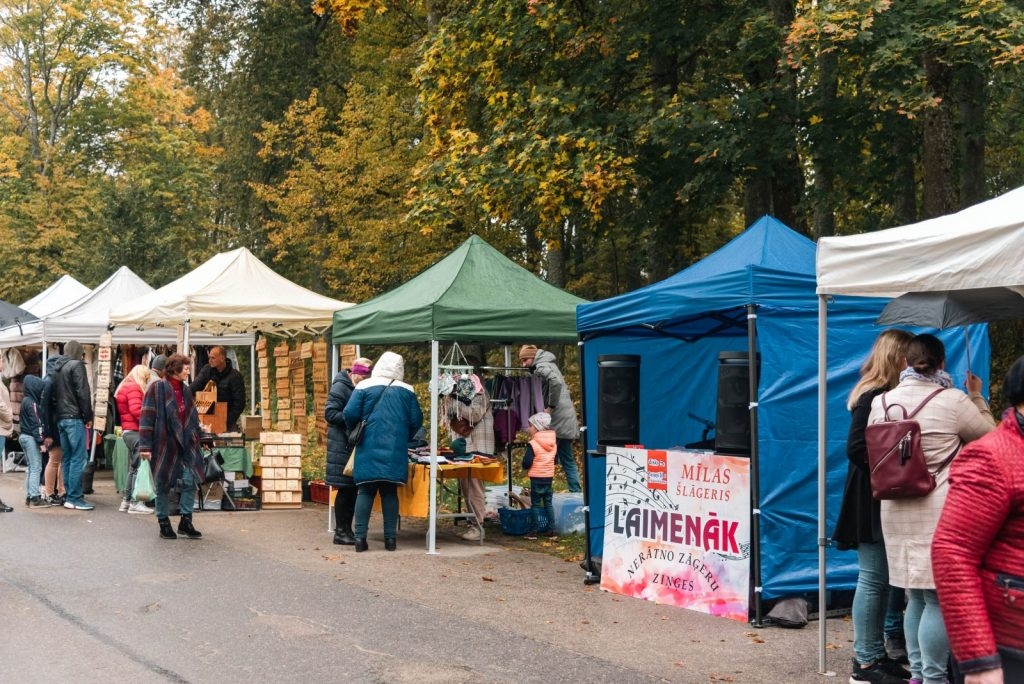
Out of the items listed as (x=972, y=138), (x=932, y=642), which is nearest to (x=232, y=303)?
(x=932, y=642)

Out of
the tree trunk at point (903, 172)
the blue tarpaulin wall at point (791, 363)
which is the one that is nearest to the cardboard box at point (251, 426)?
the blue tarpaulin wall at point (791, 363)

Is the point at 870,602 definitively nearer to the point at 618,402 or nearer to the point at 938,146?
the point at 618,402

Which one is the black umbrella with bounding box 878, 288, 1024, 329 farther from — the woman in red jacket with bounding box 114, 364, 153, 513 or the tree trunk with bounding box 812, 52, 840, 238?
the tree trunk with bounding box 812, 52, 840, 238

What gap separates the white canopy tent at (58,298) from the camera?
71.4 feet

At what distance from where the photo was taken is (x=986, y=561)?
3.19m

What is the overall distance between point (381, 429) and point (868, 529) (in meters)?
5.85

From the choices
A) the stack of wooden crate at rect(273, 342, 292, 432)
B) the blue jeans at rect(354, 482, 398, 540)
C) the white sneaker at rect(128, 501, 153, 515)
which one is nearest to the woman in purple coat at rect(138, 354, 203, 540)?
the blue jeans at rect(354, 482, 398, 540)

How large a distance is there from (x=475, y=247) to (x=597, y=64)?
25.4 feet

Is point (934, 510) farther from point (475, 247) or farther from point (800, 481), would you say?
point (475, 247)

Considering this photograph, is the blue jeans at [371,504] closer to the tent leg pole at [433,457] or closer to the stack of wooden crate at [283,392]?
the tent leg pole at [433,457]

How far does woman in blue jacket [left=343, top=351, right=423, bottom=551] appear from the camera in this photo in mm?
11398

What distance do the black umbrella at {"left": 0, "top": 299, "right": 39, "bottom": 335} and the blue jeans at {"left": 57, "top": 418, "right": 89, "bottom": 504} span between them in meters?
5.84

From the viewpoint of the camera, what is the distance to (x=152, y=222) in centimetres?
3562

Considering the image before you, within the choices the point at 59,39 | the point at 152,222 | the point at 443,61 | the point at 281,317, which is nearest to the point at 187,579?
the point at 281,317
